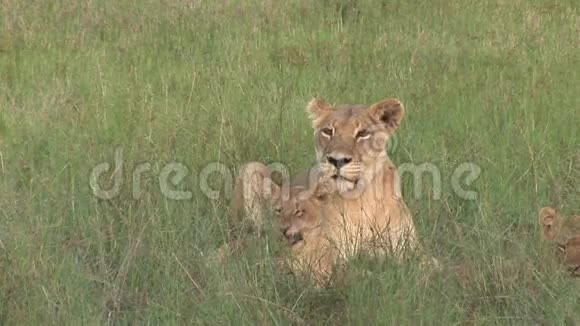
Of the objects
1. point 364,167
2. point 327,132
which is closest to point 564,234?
point 364,167

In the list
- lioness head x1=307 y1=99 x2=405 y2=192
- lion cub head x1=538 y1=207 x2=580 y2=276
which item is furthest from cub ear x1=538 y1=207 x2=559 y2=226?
lioness head x1=307 y1=99 x2=405 y2=192

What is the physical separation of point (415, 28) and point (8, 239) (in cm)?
557

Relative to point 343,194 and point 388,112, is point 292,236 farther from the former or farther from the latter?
point 388,112

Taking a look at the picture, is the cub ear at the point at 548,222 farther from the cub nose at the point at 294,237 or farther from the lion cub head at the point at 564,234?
the cub nose at the point at 294,237

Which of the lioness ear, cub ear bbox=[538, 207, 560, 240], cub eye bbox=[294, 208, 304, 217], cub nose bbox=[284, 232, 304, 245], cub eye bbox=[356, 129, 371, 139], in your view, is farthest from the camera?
the lioness ear

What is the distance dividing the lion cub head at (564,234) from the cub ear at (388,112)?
0.87 metres

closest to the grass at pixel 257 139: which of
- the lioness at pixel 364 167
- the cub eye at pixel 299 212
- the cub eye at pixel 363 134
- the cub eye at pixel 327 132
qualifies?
the lioness at pixel 364 167

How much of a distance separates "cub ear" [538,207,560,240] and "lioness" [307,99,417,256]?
55cm

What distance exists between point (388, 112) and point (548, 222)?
3.21 feet

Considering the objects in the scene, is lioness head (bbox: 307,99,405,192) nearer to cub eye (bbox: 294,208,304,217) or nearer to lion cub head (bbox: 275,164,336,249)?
lion cub head (bbox: 275,164,336,249)

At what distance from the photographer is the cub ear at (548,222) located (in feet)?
15.3

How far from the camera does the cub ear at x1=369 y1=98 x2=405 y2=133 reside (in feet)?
17.5

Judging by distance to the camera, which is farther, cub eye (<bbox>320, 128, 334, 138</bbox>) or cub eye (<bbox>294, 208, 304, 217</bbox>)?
cub eye (<bbox>320, 128, 334, 138</bbox>)

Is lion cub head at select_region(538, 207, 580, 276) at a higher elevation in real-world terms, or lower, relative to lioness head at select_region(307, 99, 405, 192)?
lower
